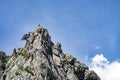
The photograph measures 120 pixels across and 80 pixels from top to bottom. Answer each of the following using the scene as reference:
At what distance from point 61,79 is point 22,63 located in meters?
23.0

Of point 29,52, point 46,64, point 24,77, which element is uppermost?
point 29,52

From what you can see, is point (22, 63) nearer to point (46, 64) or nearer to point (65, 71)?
point (46, 64)

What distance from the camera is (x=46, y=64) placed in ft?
574

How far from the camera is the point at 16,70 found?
554 ft

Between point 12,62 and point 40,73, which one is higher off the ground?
point 12,62

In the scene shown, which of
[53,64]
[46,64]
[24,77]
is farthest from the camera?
[53,64]

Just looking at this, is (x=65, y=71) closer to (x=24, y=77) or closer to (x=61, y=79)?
(x=61, y=79)

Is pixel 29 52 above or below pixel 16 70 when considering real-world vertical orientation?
above

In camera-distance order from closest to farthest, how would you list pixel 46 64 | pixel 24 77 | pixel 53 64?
1. pixel 24 77
2. pixel 46 64
3. pixel 53 64

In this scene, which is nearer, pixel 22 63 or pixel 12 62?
pixel 22 63

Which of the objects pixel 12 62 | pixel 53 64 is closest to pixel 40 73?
pixel 53 64

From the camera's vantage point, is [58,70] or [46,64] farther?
[58,70]

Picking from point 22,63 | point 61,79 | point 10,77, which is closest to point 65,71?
point 61,79

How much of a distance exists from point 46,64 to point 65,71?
24.9 meters
